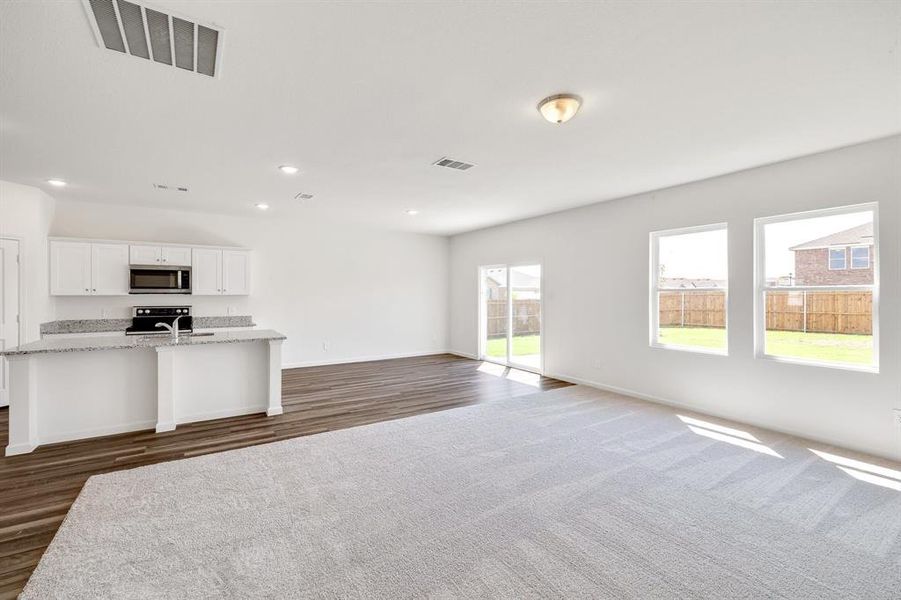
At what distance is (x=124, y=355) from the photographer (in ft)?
12.9

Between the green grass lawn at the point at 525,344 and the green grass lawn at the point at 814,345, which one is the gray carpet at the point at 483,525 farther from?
the green grass lawn at the point at 525,344

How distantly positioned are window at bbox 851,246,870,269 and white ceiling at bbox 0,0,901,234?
0.97m

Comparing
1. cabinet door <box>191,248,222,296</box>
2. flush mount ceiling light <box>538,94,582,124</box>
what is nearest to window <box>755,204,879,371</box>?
flush mount ceiling light <box>538,94,582,124</box>

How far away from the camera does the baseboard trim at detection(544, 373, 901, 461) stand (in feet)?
11.5

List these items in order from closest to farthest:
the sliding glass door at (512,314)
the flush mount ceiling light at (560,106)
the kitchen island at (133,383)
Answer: the flush mount ceiling light at (560,106) < the kitchen island at (133,383) < the sliding glass door at (512,314)

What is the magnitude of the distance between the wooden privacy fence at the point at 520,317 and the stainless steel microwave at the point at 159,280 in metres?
5.38

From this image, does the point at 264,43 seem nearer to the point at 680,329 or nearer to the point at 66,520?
the point at 66,520

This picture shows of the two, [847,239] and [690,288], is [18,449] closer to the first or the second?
[690,288]

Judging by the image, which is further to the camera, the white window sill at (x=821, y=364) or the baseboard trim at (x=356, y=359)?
the baseboard trim at (x=356, y=359)

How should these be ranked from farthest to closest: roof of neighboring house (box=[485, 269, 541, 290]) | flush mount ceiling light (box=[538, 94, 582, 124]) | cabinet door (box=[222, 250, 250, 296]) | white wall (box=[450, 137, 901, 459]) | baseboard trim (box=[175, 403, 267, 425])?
roof of neighboring house (box=[485, 269, 541, 290])
cabinet door (box=[222, 250, 250, 296])
baseboard trim (box=[175, 403, 267, 425])
white wall (box=[450, 137, 901, 459])
flush mount ceiling light (box=[538, 94, 582, 124])

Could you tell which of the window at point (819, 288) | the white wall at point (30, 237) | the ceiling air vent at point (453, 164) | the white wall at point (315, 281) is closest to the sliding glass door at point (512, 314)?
the white wall at point (315, 281)

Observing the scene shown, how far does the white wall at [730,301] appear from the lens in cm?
338

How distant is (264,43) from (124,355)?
11.6 ft

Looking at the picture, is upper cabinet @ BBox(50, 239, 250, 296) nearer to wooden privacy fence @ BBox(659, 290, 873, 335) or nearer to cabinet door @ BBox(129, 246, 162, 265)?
cabinet door @ BBox(129, 246, 162, 265)
